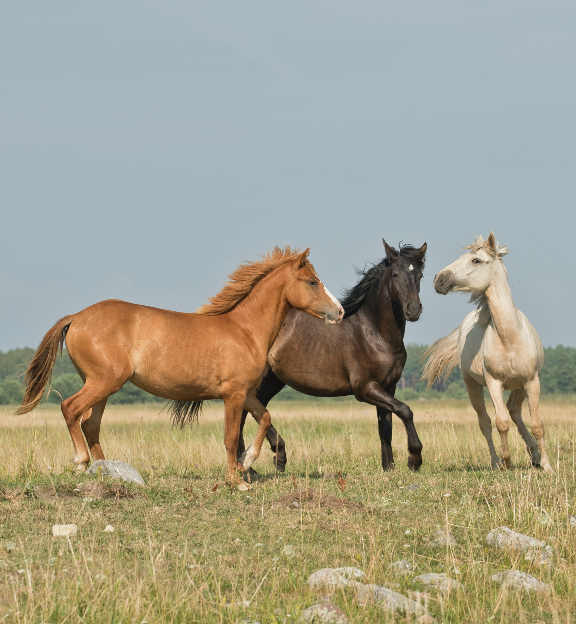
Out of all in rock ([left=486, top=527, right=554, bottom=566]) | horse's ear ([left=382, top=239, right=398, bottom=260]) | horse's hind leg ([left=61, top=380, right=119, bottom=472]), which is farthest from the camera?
horse's ear ([left=382, top=239, right=398, bottom=260])

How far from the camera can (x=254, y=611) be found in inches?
171

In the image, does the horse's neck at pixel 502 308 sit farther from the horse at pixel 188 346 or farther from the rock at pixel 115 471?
the rock at pixel 115 471

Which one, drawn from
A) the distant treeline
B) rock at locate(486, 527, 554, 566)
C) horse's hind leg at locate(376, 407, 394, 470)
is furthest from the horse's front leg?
the distant treeline

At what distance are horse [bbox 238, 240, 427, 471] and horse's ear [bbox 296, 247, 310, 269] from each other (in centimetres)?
166

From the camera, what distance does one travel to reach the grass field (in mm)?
4445

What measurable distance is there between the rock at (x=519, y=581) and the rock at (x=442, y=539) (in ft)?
2.02

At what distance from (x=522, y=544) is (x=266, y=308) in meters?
4.09

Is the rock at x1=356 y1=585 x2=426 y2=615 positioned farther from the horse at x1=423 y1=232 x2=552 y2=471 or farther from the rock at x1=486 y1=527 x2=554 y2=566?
the horse at x1=423 y1=232 x2=552 y2=471

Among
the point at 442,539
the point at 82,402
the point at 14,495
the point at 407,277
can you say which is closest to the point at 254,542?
the point at 442,539

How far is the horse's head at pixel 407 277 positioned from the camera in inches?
376

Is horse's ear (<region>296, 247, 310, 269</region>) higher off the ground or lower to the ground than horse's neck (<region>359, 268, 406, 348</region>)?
higher

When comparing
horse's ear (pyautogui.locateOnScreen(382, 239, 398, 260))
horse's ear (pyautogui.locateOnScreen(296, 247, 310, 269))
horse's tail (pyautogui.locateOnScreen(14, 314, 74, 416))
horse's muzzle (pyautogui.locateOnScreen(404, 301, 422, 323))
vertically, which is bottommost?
horse's tail (pyautogui.locateOnScreen(14, 314, 74, 416))

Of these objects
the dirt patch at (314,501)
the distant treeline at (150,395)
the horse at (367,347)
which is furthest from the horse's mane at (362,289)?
the distant treeline at (150,395)

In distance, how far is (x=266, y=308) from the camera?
28.7ft
